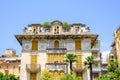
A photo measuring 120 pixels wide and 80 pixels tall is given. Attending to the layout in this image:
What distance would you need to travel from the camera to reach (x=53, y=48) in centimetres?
4856

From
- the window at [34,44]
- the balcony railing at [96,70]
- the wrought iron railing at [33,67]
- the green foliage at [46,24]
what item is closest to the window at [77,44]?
the green foliage at [46,24]

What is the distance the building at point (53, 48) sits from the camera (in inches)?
1855

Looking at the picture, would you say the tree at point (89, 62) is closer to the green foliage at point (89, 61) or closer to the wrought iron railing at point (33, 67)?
the green foliage at point (89, 61)

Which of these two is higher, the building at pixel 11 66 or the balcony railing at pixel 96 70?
the building at pixel 11 66

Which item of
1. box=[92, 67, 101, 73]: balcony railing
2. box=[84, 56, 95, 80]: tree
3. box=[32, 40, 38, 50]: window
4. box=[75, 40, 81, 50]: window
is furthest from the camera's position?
box=[92, 67, 101, 73]: balcony railing

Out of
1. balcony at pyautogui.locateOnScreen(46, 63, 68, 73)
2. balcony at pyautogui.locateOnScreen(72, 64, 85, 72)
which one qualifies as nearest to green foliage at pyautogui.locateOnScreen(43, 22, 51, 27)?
balcony at pyautogui.locateOnScreen(46, 63, 68, 73)

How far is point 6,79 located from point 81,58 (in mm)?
20284

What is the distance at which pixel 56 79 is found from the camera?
46.1 metres

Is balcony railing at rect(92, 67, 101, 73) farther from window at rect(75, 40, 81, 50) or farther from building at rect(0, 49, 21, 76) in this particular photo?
building at rect(0, 49, 21, 76)

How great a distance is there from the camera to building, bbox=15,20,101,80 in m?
47.1

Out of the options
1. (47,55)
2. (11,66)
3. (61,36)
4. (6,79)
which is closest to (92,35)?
(61,36)

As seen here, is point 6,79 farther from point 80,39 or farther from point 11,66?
point 80,39

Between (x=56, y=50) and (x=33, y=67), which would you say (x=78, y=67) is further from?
(x=33, y=67)

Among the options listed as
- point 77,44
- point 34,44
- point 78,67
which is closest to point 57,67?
point 78,67
